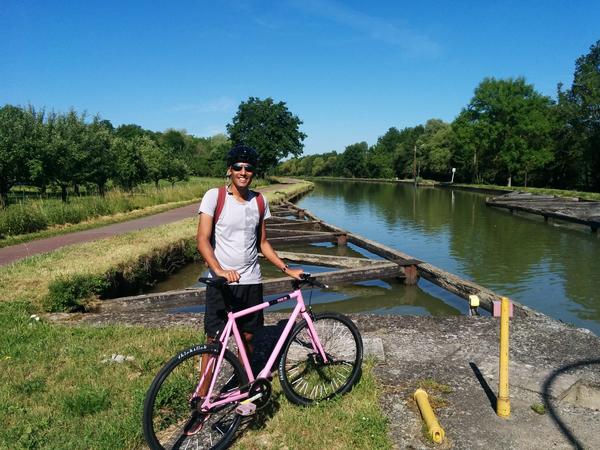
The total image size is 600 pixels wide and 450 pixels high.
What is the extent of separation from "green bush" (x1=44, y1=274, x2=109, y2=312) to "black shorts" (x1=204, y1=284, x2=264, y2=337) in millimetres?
4016

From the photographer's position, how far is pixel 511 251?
1506cm

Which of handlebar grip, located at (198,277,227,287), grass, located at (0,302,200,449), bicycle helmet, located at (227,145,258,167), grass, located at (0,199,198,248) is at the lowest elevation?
grass, located at (0,302,200,449)

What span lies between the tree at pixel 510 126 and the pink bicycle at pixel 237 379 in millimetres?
53819

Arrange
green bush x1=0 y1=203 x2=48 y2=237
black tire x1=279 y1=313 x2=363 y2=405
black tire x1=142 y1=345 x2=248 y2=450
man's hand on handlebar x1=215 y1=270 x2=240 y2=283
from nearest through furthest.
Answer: black tire x1=142 y1=345 x2=248 y2=450, man's hand on handlebar x1=215 y1=270 x2=240 y2=283, black tire x1=279 y1=313 x2=363 y2=405, green bush x1=0 y1=203 x2=48 y2=237

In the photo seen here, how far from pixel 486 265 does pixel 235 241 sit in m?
11.1

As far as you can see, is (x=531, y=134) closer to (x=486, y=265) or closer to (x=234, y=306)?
(x=486, y=265)

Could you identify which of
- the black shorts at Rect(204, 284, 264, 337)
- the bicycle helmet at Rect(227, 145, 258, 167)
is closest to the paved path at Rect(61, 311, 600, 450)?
the black shorts at Rect(204, 284, 264, 337)

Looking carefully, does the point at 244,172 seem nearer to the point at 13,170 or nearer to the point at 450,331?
the point at 450,331

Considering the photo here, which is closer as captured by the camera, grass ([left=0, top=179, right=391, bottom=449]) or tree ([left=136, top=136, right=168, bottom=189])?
grass ([left=0, top=179, right=391, bottom=449])

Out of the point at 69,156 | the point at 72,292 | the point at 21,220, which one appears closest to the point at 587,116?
the point at 69,156

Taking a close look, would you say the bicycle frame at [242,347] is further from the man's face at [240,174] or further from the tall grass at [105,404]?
the man's face at [240,174]

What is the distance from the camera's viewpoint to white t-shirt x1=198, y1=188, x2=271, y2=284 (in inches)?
133

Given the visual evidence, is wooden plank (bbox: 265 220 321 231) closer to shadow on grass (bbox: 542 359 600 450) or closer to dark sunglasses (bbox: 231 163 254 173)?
shadow on grass (bbox: 542 359 600 450)

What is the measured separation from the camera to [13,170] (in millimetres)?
18312
